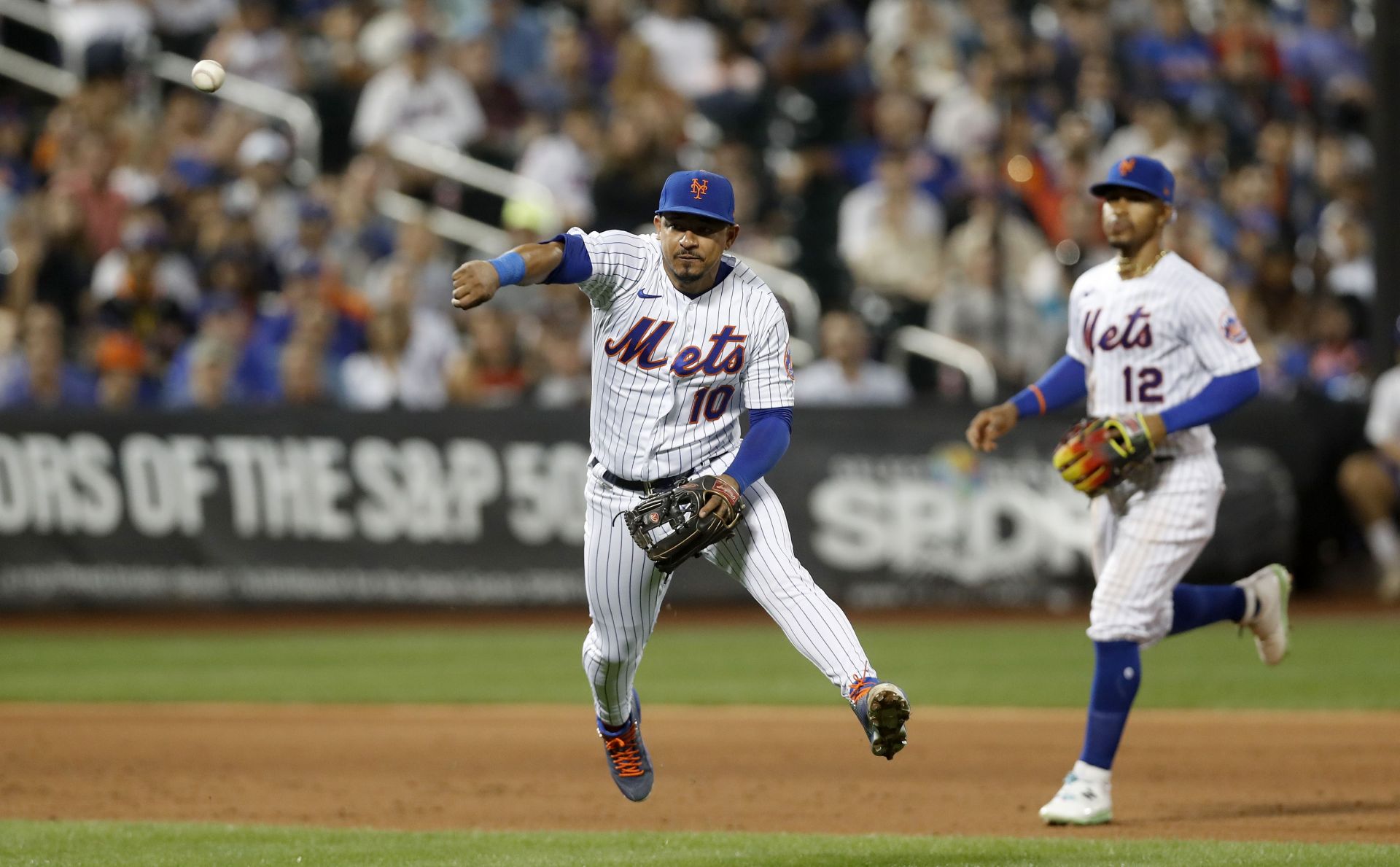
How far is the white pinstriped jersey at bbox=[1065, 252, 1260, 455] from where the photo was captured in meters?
6.59

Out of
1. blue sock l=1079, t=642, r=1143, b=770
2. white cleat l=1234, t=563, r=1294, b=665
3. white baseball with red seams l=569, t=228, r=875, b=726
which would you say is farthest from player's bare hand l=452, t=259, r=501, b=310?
white cleat l=1234, t=563, r=1294, b=665

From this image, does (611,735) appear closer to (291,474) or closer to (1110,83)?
(291,474)

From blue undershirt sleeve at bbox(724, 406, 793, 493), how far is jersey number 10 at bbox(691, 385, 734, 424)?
10 centimetres

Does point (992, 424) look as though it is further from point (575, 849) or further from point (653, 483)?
point (575, 849)

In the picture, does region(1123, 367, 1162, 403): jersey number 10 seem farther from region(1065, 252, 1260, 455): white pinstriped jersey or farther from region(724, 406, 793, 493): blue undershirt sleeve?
region(724, 406, 793, 493): blue undershirt sleeve

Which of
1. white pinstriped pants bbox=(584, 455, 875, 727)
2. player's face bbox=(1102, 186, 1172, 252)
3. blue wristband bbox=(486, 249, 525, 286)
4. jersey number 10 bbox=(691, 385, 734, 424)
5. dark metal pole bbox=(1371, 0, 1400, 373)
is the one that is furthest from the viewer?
dark metal pole bbox=(1371, 0, 1400, 373)

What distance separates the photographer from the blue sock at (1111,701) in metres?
6.51

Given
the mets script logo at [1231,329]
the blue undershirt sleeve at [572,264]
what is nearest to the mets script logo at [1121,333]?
the mets script logo at [1231,329]

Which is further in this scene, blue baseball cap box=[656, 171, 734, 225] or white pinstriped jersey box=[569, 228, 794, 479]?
white pinstriped jersey box=[569, 228, 794, 479]

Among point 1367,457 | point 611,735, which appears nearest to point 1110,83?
point 1367,457

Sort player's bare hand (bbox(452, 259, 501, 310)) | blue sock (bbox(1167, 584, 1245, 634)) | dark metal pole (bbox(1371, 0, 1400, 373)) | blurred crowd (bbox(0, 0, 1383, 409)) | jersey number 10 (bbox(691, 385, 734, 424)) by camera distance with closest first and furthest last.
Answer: player's bare hand (bbox(452, 259, 501, 310))
jersey number 10 (bbox(691, 385, 734, 424))
blue sock (bbox(1167, 584, 1245, 634))
dark metal pole (bbox(1371, 0, 1400, 373))
blurred crowd (bbox(0, 0, 1383, 409))

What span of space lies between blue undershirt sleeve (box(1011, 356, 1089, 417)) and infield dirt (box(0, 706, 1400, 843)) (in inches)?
59.4

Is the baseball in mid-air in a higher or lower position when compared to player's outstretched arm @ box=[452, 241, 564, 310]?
higher

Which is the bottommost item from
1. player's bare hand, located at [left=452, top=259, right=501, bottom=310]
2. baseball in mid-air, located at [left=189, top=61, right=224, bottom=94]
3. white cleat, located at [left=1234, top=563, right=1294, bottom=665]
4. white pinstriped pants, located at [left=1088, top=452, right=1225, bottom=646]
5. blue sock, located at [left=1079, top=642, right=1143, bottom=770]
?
blue sock, located at [left=1079, top=642, right=1143, bottom=770]
